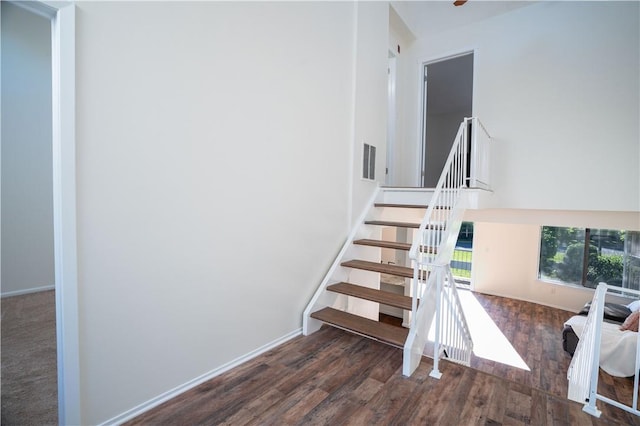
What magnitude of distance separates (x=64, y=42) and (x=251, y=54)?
3.99 ft

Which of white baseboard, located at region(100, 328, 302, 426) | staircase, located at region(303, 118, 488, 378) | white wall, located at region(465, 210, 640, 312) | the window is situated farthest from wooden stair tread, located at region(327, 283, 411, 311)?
the window

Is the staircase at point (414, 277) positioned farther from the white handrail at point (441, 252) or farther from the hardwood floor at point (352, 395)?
the hardwood floor at point (352, 395)

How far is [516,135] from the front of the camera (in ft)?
13.9

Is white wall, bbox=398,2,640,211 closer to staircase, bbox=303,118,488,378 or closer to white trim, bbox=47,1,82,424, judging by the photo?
staircase, bbox=303,118,488,378

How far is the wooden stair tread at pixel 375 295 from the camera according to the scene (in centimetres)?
274

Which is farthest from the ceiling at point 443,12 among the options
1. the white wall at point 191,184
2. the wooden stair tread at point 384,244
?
the wooden stair tread at point 384,244

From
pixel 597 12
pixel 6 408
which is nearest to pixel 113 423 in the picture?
pixel 6 408

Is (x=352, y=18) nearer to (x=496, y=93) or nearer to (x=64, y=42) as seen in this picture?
(x=496, y=93)

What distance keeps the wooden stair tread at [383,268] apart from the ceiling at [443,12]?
13.0 feet

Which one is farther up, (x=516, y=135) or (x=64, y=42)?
(x=516, y=135)

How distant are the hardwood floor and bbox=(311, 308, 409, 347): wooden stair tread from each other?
0.17m

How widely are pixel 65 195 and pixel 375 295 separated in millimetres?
2573

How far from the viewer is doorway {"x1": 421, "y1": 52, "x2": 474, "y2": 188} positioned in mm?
5738

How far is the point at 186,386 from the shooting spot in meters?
1.99
